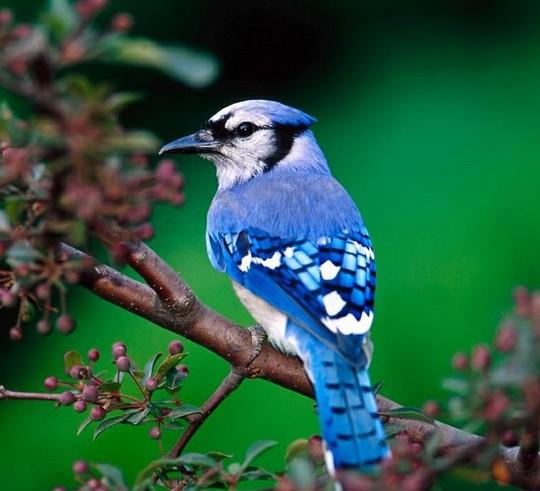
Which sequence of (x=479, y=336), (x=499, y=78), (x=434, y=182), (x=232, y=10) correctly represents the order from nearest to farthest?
(x=479, y=336)
(x=434, y=182)
(x=499, y=78)
(x=232, y=10)

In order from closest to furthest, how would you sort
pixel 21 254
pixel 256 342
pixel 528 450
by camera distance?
pixel 21 254
pixel 528 450
pixel 256 342

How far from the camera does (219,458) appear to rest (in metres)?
1.23

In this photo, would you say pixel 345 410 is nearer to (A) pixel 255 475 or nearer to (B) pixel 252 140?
(A) pixel 255 475

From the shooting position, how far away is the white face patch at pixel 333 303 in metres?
1.52

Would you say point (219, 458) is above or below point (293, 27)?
below

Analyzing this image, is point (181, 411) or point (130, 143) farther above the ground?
point (130, 143)

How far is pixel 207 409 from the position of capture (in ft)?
4.49

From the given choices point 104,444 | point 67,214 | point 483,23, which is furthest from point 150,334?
point 67,214

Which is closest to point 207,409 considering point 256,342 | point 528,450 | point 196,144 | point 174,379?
point 174,379

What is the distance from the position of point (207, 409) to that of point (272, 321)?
12.8 inches

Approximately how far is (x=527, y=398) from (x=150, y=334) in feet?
4.50

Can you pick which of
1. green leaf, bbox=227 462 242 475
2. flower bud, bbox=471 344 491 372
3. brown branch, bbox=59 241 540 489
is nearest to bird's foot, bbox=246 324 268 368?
brown branch, bbox=59 241 540 489

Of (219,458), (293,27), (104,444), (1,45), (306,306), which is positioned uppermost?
(293,27)

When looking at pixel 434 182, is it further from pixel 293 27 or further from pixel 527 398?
pixel 527 398
